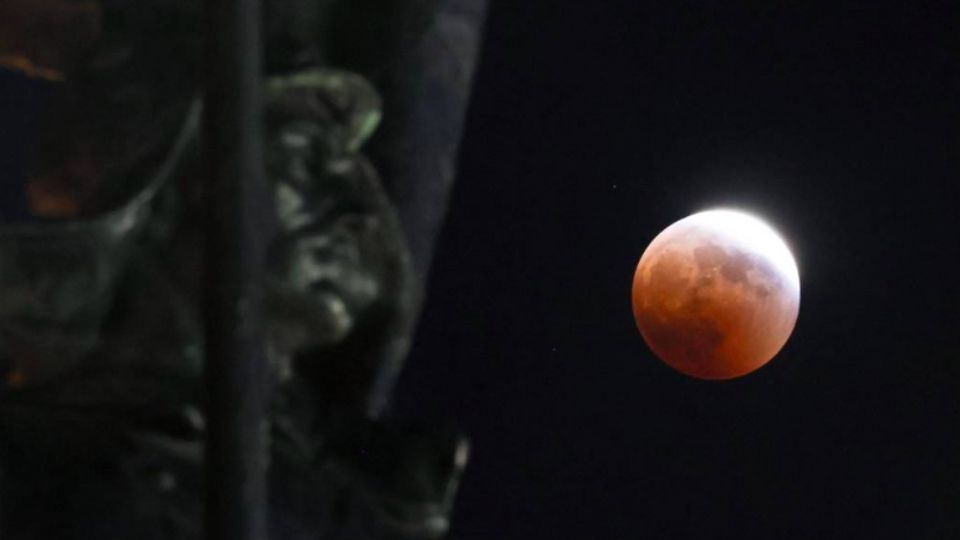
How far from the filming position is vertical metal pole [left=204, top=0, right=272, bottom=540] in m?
0.37

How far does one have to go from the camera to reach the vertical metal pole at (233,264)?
1.23 feet

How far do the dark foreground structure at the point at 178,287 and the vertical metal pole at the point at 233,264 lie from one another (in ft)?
0.36

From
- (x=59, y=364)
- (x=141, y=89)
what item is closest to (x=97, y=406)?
(x=59, y=364)

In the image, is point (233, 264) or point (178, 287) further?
point (178, 287)

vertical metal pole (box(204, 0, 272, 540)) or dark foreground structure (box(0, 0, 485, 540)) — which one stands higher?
vertical metal pole (box(204, 0, 272, 540))

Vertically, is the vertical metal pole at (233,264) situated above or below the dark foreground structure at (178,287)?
above

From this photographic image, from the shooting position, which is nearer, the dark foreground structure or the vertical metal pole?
the vertical metal pole

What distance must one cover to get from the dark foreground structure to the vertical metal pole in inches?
4.3

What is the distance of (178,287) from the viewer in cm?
56

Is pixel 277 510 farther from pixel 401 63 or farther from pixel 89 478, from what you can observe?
pixel 401 63

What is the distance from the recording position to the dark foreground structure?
0.53 metres

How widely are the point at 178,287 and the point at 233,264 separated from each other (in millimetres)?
185

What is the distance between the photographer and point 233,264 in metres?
0.38

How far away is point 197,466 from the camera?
0.52 metres
